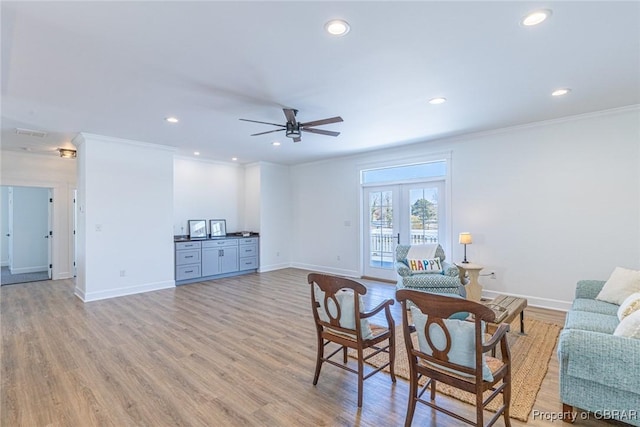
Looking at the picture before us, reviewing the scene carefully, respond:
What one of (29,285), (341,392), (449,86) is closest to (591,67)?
(449,86)

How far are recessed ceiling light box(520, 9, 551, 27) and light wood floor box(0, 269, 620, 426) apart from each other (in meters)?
2.77

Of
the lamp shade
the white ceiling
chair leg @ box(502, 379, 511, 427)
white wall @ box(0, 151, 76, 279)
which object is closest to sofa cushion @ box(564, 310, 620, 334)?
chair leg @ box(502, 379, 511, 427)

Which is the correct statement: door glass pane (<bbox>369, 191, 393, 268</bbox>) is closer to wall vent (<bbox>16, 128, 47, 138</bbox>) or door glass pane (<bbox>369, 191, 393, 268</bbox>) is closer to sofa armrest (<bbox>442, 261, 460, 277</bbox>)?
sofa armrest (<bbox>442, 261, 460, 277</bbox>)

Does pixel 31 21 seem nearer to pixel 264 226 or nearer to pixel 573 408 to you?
pixel 573 408

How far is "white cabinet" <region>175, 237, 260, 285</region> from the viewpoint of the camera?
20.9ft

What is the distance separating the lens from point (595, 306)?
9.97ft

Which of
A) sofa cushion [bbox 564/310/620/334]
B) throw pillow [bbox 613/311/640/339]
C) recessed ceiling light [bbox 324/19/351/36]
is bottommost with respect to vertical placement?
sofa cushion [bbox 564/310/620/334]

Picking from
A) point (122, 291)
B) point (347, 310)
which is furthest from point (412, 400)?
point (122, 291)

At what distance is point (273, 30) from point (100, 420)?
3038 mm

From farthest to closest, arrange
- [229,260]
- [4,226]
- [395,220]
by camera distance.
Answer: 1. [4,226]
2. [229,260]
3. [395,220]

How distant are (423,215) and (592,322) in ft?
11.3

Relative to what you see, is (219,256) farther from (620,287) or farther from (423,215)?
(620,287)

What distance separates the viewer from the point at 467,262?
201 inches

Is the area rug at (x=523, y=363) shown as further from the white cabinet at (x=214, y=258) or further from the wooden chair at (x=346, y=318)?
the white cabinet at (x=214, y=258)
